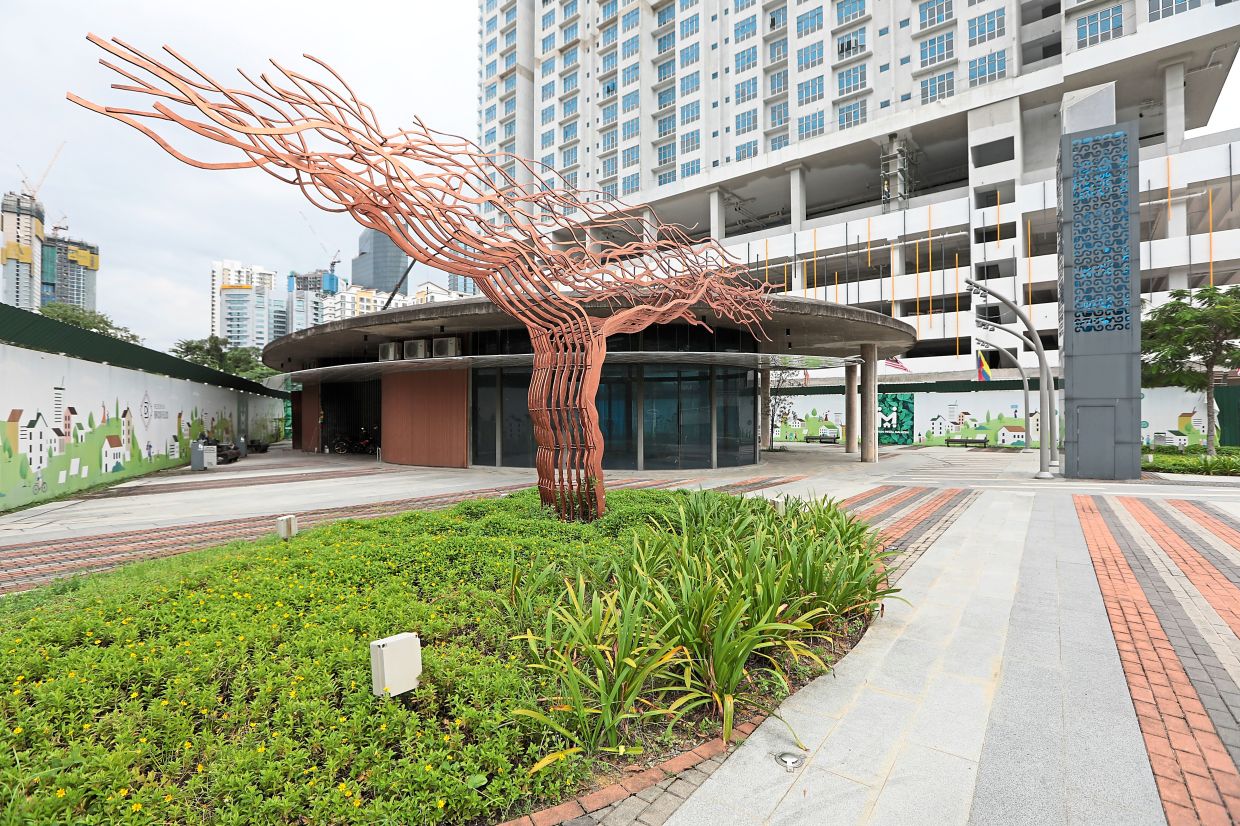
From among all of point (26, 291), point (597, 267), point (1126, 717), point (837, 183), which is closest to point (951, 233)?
point (837, 183)

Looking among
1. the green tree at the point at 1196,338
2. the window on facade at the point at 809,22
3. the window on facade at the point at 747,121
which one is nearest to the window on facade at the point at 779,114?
the window on facade at the point at 747,121

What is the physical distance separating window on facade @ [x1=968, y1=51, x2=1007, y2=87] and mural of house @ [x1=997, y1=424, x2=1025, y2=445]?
2322 centimetres

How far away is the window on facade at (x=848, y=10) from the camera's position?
3997 centimetres

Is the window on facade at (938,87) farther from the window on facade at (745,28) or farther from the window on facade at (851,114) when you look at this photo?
the window on facade at (745,28)

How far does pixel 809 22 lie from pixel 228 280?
93.7m

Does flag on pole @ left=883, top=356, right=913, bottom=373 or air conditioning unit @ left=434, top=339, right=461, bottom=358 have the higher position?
flag on pole @ left=883, top=356, right=913, bottom=373

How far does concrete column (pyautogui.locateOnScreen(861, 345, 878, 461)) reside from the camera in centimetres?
2080

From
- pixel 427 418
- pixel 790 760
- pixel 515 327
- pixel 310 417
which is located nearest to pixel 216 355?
pixel 310 417

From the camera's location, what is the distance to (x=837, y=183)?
45.5m

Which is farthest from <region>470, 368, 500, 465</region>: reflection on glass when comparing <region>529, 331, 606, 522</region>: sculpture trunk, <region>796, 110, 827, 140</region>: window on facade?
<region>796, 110, 827, 140</region>: window on facade

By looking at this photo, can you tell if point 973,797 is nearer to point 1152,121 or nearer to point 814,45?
point 1152,121

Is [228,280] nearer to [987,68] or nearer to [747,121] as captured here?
[747,121]

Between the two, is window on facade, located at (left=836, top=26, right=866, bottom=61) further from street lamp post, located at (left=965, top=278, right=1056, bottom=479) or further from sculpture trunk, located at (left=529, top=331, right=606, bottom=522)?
sculpture trunk, located at (left=529, top=331, right=606, bottom=522)

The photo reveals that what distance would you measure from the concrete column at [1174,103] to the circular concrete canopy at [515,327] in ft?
79.0
